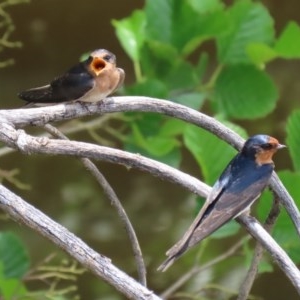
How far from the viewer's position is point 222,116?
1.76 metres

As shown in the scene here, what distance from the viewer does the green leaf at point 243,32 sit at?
1.85 m

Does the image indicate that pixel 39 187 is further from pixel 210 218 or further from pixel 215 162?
pixel 210 218

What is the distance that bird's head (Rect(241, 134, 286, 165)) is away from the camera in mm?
954

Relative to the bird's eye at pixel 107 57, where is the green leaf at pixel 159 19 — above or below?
below

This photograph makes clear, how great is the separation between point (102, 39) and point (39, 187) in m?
0.33

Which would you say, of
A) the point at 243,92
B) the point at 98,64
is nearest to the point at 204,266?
the point at 243,92

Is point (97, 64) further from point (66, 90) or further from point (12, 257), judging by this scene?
point (12, 257)

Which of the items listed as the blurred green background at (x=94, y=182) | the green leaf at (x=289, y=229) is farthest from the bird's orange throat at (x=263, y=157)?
the blurred green background at (x=94, y=182)

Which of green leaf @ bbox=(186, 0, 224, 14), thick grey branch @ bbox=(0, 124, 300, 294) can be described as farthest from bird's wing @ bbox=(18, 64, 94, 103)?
green leaf @ bbox=(186, 0, 224, 14)

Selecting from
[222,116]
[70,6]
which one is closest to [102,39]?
[70,6]

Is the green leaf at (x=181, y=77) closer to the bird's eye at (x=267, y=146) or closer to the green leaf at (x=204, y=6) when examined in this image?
the green leaf at (x=204, y=6)

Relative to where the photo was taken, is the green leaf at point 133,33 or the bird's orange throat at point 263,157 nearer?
the bird's orange throat at point 263,157

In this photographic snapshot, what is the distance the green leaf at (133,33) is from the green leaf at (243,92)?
0.45 feet

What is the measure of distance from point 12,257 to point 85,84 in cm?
68
